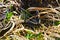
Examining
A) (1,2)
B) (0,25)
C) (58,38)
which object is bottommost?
(58,38)

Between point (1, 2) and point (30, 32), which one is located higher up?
point (1, 2)

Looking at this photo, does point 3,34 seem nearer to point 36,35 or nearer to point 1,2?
point 36,35

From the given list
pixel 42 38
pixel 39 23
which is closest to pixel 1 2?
pixel 39 23

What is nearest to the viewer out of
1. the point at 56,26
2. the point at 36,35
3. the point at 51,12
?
the point at 36,35

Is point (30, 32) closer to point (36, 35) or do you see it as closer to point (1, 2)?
point (36, 35)

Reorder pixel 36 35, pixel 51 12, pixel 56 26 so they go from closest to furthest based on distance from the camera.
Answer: pixel 36 35, pixel 56 26, pixel 51 12

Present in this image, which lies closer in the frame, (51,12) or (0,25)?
(0,25)

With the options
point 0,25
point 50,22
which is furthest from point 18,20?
point 50,22

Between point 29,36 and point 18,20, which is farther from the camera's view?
point 18,20

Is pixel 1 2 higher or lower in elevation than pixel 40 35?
higher
